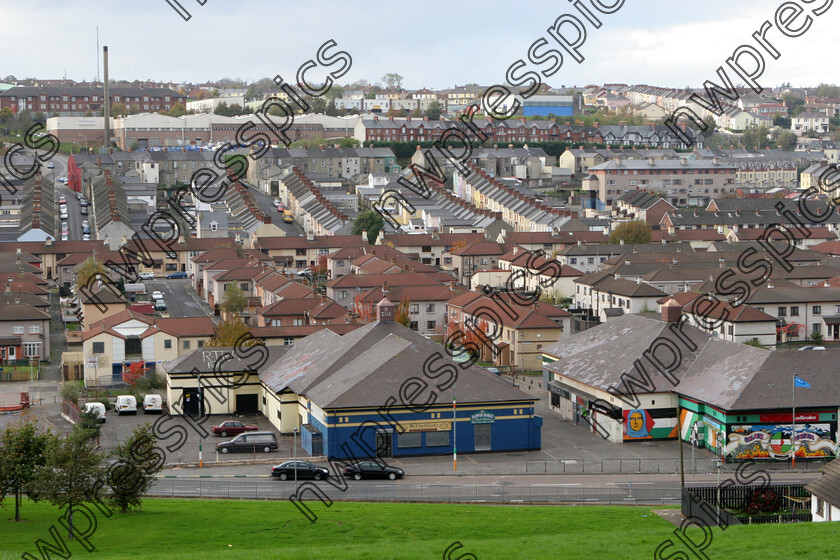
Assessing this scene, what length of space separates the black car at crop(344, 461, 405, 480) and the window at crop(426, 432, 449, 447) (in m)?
3.04

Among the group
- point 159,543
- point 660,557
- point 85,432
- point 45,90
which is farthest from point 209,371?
point 45,90

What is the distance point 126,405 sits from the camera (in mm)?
41719

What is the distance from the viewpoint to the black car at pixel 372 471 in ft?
105

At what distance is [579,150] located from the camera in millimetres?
133875

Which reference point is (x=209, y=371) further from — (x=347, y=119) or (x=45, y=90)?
(x=45, y=90)

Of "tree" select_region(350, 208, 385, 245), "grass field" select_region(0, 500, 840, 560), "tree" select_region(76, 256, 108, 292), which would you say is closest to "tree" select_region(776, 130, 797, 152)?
"tree" select_region(350, 208, 385, 245)

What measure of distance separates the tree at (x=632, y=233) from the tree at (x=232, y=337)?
3972cm

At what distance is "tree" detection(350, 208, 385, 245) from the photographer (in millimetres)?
87312

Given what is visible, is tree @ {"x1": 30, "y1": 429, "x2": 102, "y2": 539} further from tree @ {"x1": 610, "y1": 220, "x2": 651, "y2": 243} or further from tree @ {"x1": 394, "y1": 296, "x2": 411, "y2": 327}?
tree @ {"x1": 610, "y1": 220, "x2": 651, "y2": 243}

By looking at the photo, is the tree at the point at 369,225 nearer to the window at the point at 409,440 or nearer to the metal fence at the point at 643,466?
the window at the point at 409,440

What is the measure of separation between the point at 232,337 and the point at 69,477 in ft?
78.6

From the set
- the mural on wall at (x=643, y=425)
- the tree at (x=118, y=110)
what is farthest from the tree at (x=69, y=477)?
the tree at (x=118, y=110)

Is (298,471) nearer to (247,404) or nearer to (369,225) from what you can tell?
(247,404)

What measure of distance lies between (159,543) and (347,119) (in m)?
128
